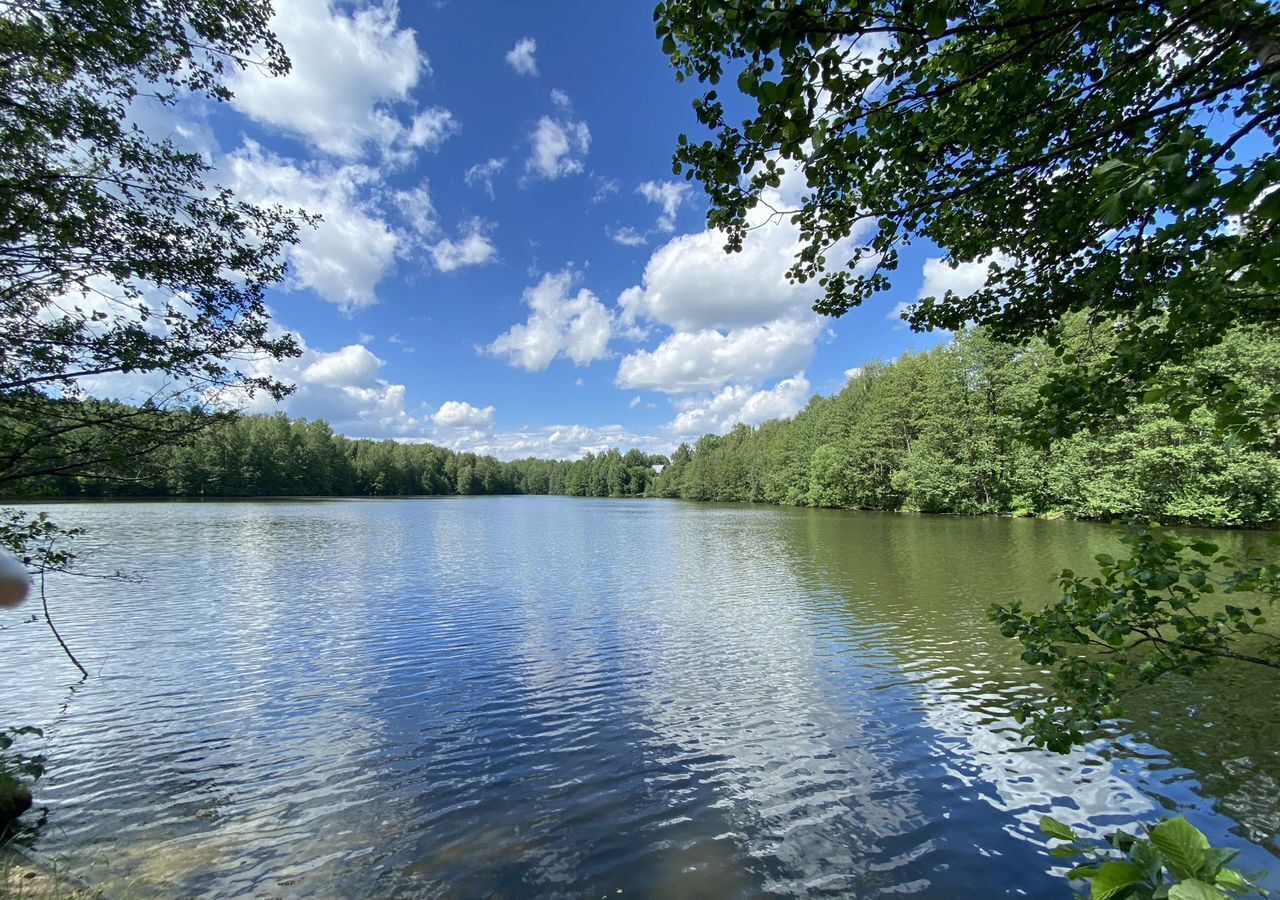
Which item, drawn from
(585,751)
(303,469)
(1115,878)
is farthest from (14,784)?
(303,469)

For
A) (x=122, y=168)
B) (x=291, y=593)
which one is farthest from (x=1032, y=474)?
(x=122, y=168)

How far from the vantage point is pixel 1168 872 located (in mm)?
1790

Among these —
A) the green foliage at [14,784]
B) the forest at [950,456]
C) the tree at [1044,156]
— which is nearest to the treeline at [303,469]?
the forest at [950,456]

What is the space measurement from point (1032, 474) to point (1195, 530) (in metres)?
15.1

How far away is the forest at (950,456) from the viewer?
28.9 feet

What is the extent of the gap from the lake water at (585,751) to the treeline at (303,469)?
425cm

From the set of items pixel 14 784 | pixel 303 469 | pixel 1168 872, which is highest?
pixel 303 469

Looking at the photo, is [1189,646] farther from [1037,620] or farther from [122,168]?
[122,168]

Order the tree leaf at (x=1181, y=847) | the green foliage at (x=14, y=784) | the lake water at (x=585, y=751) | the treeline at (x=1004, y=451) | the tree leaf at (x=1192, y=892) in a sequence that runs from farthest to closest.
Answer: the treeline at (x=1004, y=451), the green foliage at (x=14, y=784), the lake water at (x=585, y=751), the tree leaf at (x=1181, y=847), the tree leaf at (x=1192, y=892)

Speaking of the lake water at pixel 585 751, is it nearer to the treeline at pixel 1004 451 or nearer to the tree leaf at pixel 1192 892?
the treeline at pixel 1004 451

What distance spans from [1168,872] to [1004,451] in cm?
289

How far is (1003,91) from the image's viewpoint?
4.24 metres

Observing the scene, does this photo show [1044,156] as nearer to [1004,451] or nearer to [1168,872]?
[1004,451]

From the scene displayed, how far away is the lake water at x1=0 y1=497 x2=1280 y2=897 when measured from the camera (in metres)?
6.28
